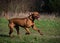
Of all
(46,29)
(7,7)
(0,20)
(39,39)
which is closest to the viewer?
(39,39)

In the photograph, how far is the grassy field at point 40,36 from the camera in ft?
33.6

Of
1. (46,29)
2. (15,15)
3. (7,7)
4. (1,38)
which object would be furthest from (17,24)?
(7,7)

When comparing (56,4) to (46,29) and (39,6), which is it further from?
(46,29)

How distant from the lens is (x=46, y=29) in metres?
12.7

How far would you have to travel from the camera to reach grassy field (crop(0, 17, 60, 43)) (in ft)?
33.6

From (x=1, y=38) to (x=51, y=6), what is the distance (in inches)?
255

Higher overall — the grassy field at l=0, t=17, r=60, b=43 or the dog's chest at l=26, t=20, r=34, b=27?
the dog's chest at l=26, t=20, r=34, b=27

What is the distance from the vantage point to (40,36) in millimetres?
10938

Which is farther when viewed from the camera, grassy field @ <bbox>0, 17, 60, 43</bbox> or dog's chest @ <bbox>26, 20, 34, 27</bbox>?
dog's chest @ <bbox>26, 20, 34, 27</bbox>

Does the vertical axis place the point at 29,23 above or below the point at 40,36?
above

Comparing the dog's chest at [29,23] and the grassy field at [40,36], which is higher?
the dog's chest at [29,23]

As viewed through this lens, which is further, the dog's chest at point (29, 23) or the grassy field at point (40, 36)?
the dog's chest at point (29, 23)

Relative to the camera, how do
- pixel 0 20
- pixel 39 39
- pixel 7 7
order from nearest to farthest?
pixel 39 39, pixel 0 20, pixel 7 7

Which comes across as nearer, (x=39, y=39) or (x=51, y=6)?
(x=39, y=39)
